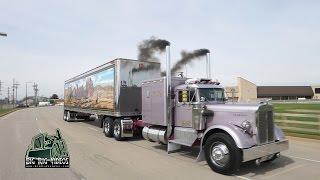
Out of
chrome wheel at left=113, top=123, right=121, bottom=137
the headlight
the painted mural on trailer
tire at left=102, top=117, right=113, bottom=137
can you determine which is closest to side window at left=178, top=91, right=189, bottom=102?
the headlight

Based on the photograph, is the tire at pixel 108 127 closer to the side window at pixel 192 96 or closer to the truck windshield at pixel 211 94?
the side window at pixel 192 96

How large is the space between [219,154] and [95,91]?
11484mm

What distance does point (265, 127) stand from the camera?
900 centimetres

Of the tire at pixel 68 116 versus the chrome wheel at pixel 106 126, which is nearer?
the chrome wheel at pixel 106 126

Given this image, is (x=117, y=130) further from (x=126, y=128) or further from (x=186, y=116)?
(x=186, y=116)

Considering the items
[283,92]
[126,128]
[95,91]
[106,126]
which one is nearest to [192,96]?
[126,128]

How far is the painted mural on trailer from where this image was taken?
650 inches

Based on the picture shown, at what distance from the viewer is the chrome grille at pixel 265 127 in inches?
347

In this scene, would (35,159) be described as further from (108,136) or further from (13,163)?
(108,136)

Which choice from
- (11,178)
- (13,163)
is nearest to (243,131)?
(11,178)

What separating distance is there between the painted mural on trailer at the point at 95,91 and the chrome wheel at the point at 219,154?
311 inches

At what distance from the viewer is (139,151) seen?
12.3 m

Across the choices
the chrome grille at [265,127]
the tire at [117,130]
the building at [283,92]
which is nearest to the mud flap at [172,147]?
the chrome grille at [265,127]

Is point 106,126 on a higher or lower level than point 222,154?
higher
